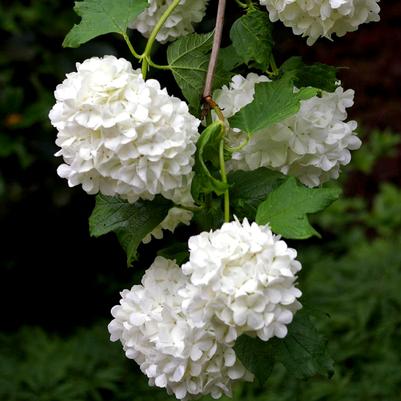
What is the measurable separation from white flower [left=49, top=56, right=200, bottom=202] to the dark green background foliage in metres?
1.29

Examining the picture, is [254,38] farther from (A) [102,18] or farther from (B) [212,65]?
(A) [102,18]

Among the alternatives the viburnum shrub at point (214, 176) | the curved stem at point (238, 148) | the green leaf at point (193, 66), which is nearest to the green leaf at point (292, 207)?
the viburnum shrub at point (214, 176)

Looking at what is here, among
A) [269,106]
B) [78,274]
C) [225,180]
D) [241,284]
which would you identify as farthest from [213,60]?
[78,274]

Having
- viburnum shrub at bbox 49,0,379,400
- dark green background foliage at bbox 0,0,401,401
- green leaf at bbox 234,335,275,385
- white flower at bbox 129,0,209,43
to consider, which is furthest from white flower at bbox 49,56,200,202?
dark green background foliage at bbox 0,0,401,401

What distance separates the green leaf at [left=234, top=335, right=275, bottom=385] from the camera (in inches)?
41.9

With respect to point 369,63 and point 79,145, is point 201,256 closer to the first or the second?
point 79,145

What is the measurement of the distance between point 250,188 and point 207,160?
0.25 feet

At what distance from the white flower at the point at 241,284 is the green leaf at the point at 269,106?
232mm

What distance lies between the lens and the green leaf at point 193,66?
4.16 ft

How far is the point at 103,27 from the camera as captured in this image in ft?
4.33

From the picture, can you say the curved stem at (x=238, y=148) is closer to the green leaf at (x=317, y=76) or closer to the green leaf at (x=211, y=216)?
the green leaf at (x=211, y=216)

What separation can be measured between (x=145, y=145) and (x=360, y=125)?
421 centimetres

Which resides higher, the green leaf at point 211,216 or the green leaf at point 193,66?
the green leaf at point 193,66

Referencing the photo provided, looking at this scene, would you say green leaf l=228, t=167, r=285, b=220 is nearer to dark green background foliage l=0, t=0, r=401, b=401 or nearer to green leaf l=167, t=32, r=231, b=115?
green leaf l=167, t=32, r=231, b=115
